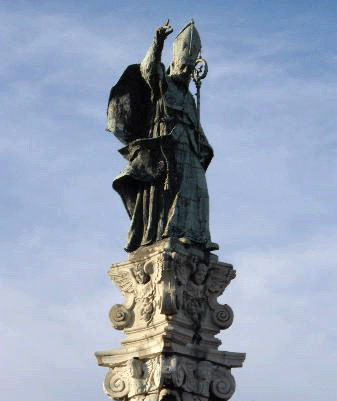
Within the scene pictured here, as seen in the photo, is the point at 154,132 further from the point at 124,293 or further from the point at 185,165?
the point at 124,293

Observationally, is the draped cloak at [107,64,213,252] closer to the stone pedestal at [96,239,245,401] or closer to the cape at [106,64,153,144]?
the cape at [106,64,153,144]

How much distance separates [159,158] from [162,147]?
211 mm

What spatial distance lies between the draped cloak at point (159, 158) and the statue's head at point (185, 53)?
0.25m

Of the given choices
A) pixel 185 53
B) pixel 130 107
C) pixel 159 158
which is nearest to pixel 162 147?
pixel 159 158

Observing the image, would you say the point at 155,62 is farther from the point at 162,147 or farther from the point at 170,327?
the point at 170,327

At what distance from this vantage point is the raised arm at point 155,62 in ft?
72.6

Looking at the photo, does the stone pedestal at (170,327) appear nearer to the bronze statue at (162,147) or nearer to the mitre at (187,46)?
the bronze statue at (162,147)

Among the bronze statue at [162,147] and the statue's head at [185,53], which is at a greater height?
the statue's head at [185,53]

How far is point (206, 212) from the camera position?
901 inches

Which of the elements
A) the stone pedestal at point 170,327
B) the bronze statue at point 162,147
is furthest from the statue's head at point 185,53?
the stone pedestal at point 170,327

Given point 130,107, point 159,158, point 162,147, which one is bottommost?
point 159,158

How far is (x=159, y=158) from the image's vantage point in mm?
22953

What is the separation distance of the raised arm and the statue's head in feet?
2.37

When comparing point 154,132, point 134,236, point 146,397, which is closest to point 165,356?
point 146,397
